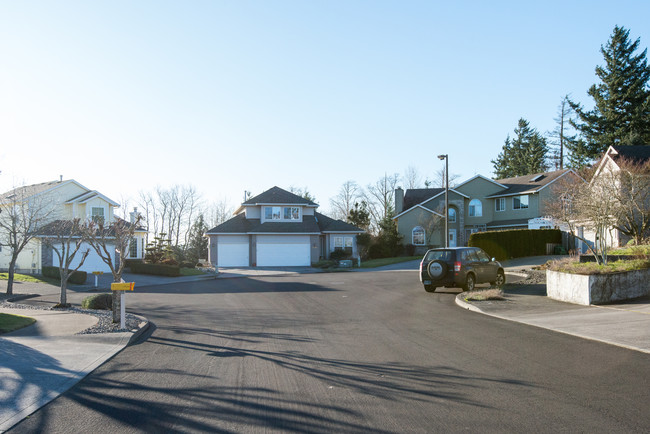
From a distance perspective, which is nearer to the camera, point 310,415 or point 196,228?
point 310,415

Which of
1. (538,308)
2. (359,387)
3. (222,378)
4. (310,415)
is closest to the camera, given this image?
(310,415)

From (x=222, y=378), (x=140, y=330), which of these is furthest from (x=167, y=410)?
(x=140, y=330)

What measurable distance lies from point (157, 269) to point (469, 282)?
82.8 feet

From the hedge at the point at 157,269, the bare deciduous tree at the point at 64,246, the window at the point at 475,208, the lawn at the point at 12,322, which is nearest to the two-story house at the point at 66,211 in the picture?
the bare deciduous tree at the point at 64,246

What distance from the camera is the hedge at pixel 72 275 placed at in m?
30.0

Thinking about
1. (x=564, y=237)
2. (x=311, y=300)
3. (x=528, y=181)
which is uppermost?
(x=528, y=181)

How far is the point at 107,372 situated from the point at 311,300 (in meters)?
11.0

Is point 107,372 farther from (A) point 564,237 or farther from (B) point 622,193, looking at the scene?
(A) point 564,237

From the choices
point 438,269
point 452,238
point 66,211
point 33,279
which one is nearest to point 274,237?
point 66,211

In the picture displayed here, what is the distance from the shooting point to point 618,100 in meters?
47.7

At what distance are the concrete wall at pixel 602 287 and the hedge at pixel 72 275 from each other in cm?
2541

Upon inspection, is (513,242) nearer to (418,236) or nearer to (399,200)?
(418,236)

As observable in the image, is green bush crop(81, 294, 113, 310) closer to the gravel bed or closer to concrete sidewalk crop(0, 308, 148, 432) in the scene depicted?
the gravel bed

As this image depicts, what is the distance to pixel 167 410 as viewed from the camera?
5867 mm
